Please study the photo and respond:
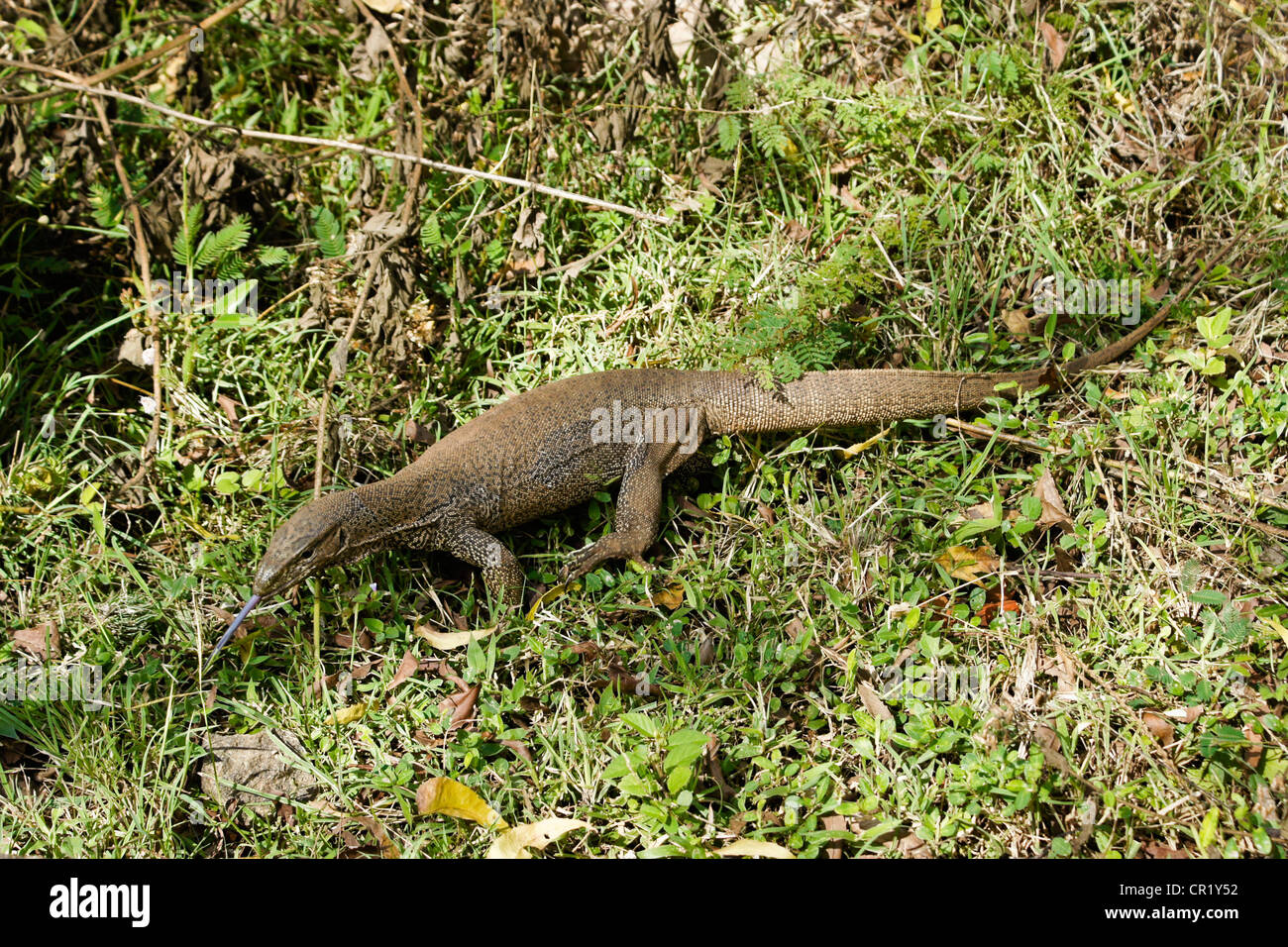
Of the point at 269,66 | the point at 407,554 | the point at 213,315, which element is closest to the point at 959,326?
the point at 407,554

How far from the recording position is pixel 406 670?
4.29m

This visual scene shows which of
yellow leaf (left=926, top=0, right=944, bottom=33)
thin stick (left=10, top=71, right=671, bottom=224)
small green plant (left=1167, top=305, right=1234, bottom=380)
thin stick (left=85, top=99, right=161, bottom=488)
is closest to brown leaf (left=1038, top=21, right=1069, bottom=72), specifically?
yellow leaf (left=926, top=0, right=944, bottom=33)

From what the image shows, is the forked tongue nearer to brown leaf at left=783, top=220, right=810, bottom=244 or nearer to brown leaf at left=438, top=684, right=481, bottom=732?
brown leaf at left=438, top=684, right=481, bottom=732

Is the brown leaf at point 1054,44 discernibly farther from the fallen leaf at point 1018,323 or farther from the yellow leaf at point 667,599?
the yellow leaf at point 667,599

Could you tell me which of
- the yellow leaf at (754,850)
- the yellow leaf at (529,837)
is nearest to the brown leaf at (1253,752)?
the yellow leaf at (754,850)

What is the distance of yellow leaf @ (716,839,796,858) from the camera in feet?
11.6

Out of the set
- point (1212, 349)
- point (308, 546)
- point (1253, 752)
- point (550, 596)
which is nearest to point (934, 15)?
point (1212, 349)

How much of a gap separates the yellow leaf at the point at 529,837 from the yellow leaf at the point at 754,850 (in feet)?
1.79

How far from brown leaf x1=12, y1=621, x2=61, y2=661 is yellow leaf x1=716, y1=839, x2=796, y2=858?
10.1 feet

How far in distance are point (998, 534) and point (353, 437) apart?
10.3 ft

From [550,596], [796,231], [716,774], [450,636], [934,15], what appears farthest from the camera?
[934,15]

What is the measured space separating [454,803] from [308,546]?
1.30 m

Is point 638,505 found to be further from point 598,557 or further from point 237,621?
point 237,621

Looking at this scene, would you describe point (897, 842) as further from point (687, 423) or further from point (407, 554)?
point (407, 554)
